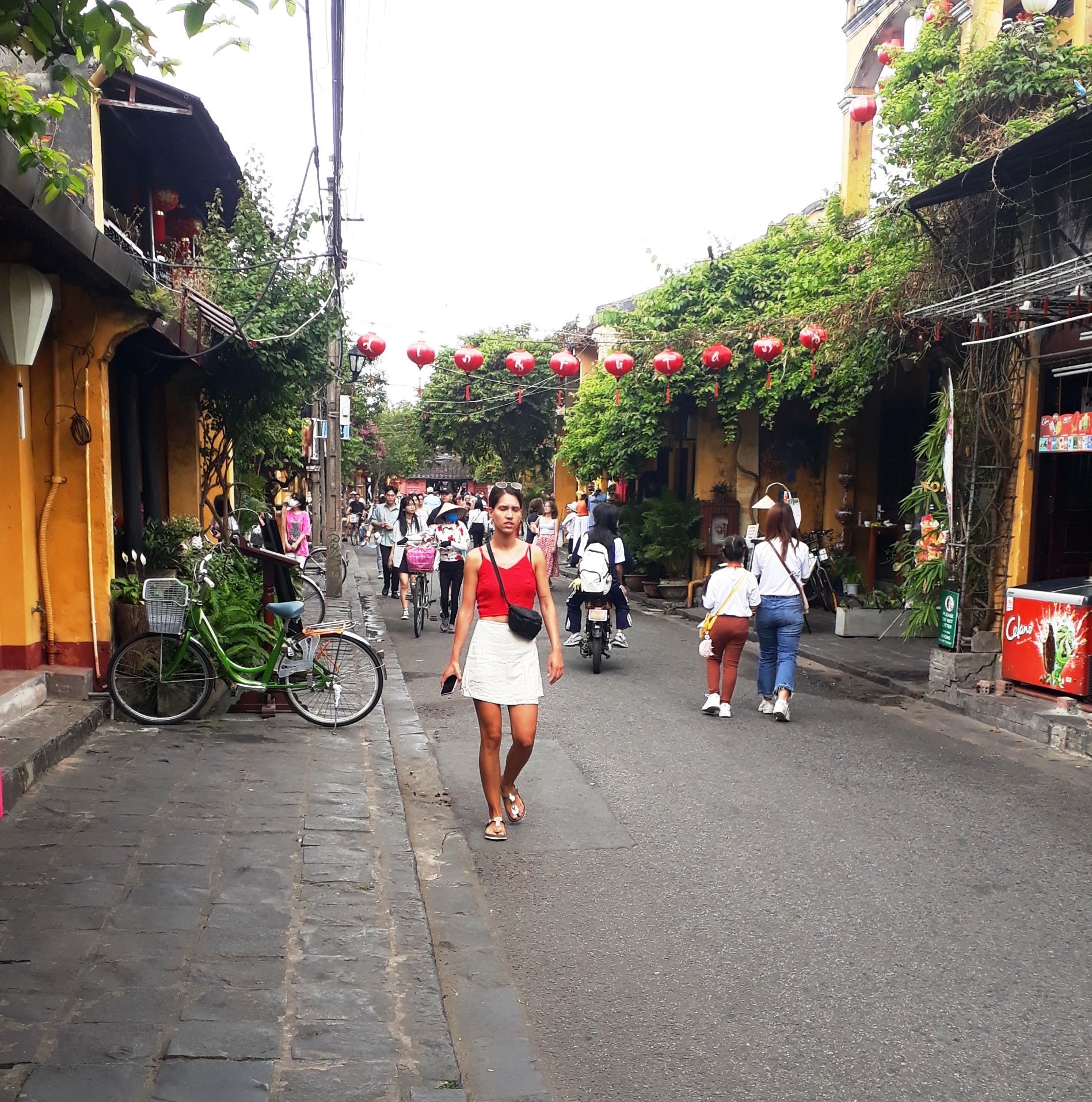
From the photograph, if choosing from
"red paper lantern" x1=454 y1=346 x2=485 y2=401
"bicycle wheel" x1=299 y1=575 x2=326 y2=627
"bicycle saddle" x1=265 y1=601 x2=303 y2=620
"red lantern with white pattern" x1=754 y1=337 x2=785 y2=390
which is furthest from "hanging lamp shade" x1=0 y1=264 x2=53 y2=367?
"red lantern with white pattern" x1=754 y1=337 x2=785 y2=390

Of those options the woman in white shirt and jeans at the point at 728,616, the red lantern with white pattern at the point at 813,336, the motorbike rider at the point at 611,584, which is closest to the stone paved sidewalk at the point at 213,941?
the woman in white shirt and jeans at the point at 728,616

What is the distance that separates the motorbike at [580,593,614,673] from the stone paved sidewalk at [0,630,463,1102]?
14.7ft

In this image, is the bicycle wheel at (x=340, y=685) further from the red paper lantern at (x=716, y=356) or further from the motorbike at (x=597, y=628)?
the red paper lantern at (x=716, y=356)

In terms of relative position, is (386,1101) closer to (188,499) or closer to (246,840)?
(246,840)

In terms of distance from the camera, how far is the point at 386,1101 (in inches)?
120

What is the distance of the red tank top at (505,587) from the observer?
5496 mm

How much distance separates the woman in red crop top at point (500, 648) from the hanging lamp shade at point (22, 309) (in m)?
3.10

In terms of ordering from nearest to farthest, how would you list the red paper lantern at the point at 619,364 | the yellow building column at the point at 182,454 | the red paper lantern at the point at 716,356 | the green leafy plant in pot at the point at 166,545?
1. the green leafy plant in pot at the point at 166,545
2. the yellow building column at the point at 182,454
3. the red paper lantern at the point at 716,356
4. the red paper lantern at the point at 619,364

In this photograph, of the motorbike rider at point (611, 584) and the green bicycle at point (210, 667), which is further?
the motorbike rider at point (611, 584)

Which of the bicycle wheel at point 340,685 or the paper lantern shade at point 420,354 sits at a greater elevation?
the paper lantern shade at point 420,354

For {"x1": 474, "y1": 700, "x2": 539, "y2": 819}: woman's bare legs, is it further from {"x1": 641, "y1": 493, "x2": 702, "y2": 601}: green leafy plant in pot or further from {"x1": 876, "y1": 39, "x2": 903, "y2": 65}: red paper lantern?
{"x1": 641, "y1": 493, "x2": 702, "y2": 601}: green leafy plant in pot

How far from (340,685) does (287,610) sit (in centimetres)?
71

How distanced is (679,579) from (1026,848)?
13.0 metres

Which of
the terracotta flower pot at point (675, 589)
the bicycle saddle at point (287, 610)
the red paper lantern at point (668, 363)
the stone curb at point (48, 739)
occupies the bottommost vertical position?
the terracotta flower pot at point (675, 589)
